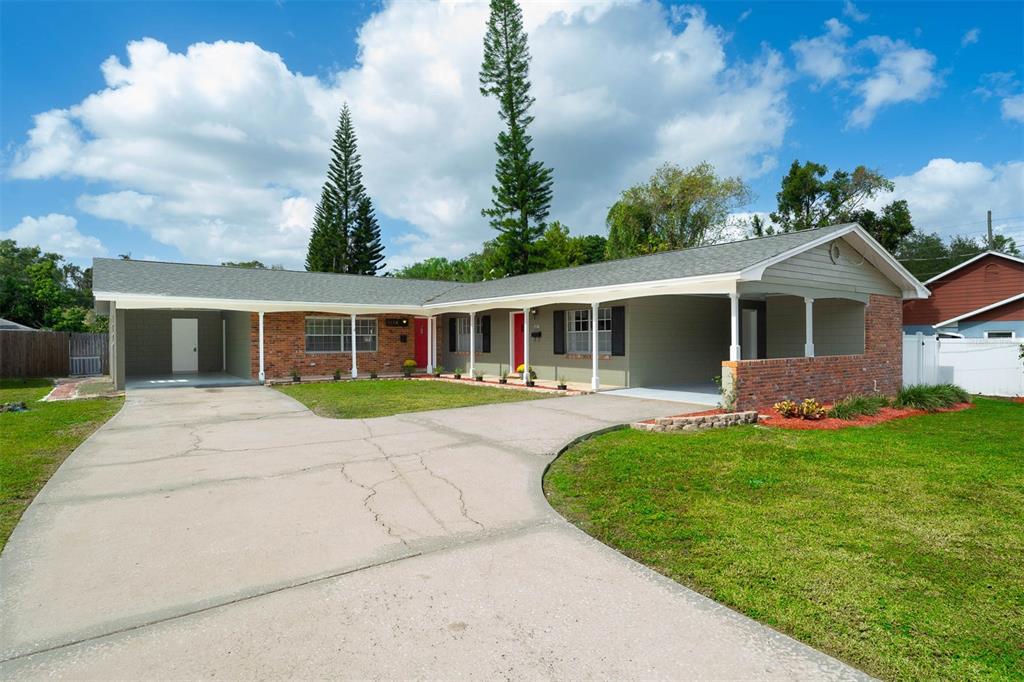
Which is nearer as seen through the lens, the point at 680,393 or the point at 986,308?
the point at 680,393

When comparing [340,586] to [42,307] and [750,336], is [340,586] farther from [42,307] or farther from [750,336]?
[42,307]

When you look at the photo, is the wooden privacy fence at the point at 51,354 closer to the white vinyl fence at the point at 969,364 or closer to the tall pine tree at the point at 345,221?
the tall pine tree at the point at 345,221

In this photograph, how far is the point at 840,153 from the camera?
3192cm

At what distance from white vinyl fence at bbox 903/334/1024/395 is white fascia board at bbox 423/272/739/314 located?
28.6 feet

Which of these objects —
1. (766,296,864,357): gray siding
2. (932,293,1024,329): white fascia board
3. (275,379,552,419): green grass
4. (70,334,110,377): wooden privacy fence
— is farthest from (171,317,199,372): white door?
(932,293,1024,329): white fascia board

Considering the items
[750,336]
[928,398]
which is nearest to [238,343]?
[750,336]

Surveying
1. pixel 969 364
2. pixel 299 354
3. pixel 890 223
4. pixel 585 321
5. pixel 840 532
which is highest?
pixel 890 223

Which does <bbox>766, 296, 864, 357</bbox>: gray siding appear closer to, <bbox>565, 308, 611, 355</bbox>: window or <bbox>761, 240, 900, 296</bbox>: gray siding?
<bbox>761, 240, 900, 296</bbox>: gray siding

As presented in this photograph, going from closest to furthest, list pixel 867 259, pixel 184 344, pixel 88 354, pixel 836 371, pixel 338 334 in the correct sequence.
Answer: pixel 836 371 < pixel 867 259 < pixel 338 334 < pixel 184 344 < pixel 88 354

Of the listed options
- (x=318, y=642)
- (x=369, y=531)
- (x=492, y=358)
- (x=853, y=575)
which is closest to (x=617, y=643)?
(x=318, y=642)

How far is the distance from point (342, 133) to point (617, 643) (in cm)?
4401

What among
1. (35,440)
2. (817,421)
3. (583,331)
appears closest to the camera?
(35,440)

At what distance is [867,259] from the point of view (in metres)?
13.8

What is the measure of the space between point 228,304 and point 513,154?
74.3ft
